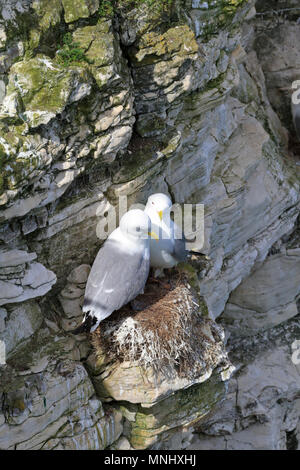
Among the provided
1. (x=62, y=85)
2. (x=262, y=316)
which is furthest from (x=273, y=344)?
(x=62, y=85)

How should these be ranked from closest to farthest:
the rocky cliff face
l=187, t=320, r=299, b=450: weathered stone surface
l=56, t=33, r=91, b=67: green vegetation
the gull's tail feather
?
the rocky cliff face → l=56, t=33, r=91, b=67: green vegetation → the gull's tail feather → l=187, t=320, r=299, b=450: weathered stone surface

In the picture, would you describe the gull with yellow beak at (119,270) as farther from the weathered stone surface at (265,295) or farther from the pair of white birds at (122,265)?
the weathered stone surface at (265,295)

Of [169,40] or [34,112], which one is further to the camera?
[169,40]

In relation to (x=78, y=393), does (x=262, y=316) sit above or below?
below

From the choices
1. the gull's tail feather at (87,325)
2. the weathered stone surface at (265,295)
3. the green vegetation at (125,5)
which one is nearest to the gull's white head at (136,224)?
the gull's tail feather at (87,325)

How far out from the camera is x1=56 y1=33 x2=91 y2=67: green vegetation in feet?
18.4

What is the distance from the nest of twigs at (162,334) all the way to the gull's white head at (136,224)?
804mm

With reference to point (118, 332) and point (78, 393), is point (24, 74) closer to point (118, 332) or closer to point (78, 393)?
point (118, 332)

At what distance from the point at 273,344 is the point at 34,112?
24.7ft

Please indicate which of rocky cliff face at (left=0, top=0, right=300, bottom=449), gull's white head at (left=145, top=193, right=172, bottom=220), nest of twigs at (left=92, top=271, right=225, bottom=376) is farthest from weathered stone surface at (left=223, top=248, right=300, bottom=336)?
gull's white head at (left=145, top=193, right=172, bottom=220)

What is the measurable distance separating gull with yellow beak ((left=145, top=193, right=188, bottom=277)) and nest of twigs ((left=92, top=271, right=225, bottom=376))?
334 mm

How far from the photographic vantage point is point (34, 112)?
17.1ft

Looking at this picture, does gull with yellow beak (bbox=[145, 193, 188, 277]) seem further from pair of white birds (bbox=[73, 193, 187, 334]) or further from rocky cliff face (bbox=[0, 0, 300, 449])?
rocky cliff face (bbox=[0, 0, 300, 449])

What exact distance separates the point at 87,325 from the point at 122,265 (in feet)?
2.38
